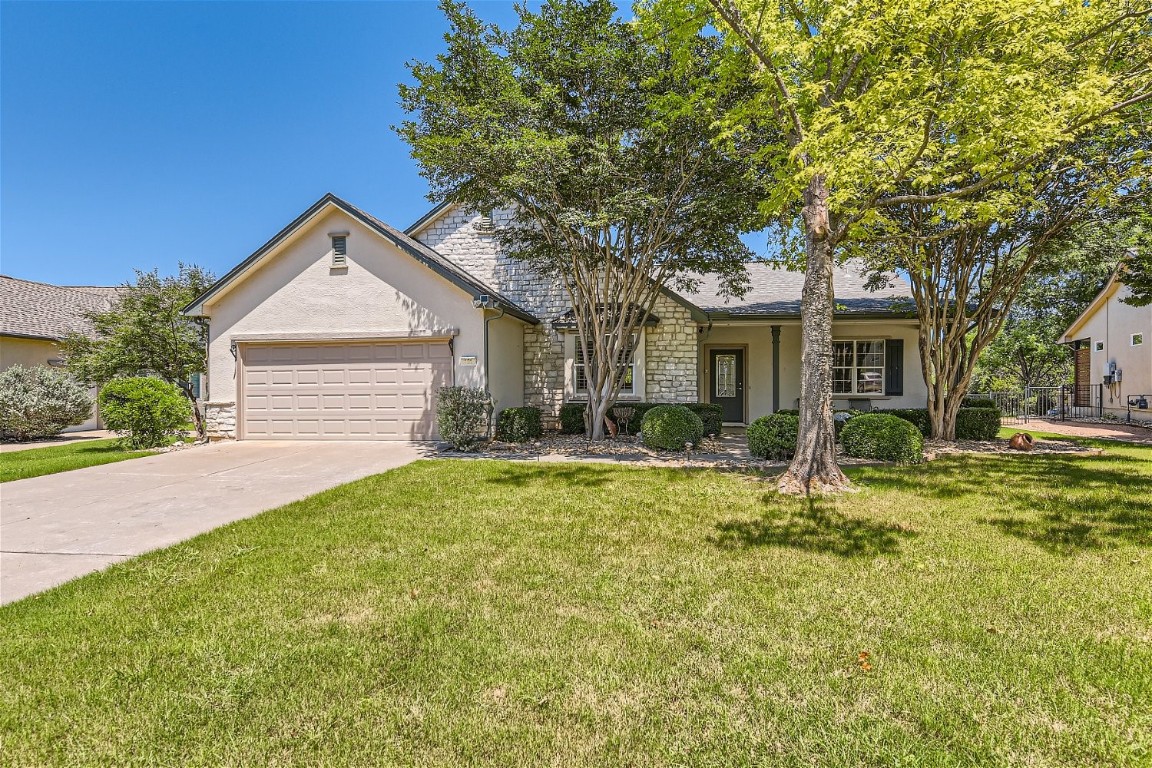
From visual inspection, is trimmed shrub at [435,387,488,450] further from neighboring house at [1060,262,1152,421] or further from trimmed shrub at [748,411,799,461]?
neighboring house at [1060,262,1152,421]

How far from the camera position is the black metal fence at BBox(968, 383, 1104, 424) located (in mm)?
18641

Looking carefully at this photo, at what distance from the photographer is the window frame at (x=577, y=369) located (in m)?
13.7

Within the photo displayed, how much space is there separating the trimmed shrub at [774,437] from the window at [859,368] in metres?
5.84

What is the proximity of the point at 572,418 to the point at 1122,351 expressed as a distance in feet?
62.7

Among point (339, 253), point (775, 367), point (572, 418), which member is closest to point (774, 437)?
point (572, 418)

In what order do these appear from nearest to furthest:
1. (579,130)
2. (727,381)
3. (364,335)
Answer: (579,130) < (364,335) < (727,381)

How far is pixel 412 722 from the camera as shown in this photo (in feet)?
7.77

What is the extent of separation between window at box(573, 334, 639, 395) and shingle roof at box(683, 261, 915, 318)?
89.6 inches

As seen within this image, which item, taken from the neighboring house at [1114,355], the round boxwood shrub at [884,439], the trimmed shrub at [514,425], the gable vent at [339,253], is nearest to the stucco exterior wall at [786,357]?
the round boxwood shrub at [884,439]

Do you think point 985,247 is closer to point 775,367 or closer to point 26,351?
point 775,367

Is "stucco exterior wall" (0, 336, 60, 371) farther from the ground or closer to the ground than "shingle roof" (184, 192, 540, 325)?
closer to the ground

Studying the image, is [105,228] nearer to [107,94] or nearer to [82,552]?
[107,94]

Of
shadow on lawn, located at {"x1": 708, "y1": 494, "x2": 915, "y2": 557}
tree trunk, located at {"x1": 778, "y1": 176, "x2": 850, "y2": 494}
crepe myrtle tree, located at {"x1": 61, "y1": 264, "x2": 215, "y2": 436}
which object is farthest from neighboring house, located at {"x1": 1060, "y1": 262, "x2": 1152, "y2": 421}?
crepe myrtle tree, located at {"x1": 61, "y1": 264, "x2": 215, "y2": 436}

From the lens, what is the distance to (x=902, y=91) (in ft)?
20.5
